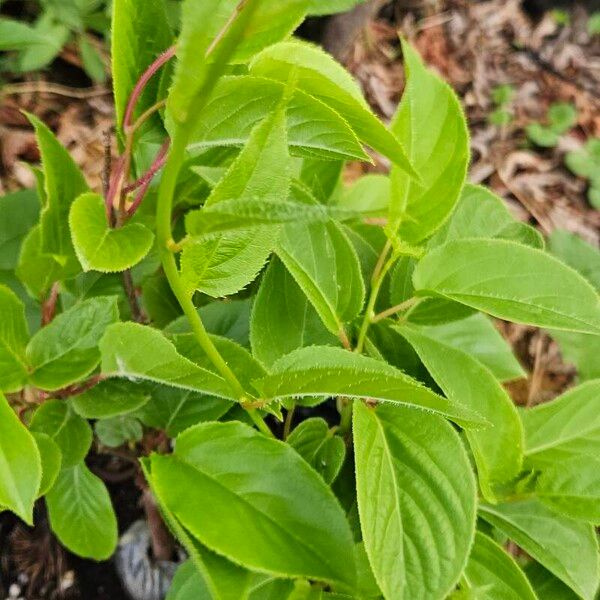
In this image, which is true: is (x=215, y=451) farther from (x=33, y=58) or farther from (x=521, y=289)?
(x=33, y=58)

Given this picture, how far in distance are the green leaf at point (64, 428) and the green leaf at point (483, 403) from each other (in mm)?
367

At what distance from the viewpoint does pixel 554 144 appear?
7.04ft

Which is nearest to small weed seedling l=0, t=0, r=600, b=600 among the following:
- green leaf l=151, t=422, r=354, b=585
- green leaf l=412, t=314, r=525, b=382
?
green leaf l=151, t=422, r=354, b=585

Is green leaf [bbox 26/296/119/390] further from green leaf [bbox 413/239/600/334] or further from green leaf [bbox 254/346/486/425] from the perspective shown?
green leaf [bbox 413/239/600/334]

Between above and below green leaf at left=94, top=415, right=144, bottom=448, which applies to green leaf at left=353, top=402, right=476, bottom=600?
above

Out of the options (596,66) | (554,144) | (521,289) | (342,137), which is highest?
(342,137)

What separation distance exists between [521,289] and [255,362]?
0.27 metres

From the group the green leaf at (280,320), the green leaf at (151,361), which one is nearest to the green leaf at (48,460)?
the green leaf at (151,361)

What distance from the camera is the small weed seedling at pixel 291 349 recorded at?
53 centimetres

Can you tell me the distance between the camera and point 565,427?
0.77 meters

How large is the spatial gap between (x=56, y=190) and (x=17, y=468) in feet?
0.92

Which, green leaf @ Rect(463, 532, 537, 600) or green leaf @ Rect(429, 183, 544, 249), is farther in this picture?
green leaf @ Rect(429, 183, 544, 249)

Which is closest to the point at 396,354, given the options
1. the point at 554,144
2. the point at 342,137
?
the point at 342,137

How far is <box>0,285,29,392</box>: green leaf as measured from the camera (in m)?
0.66
